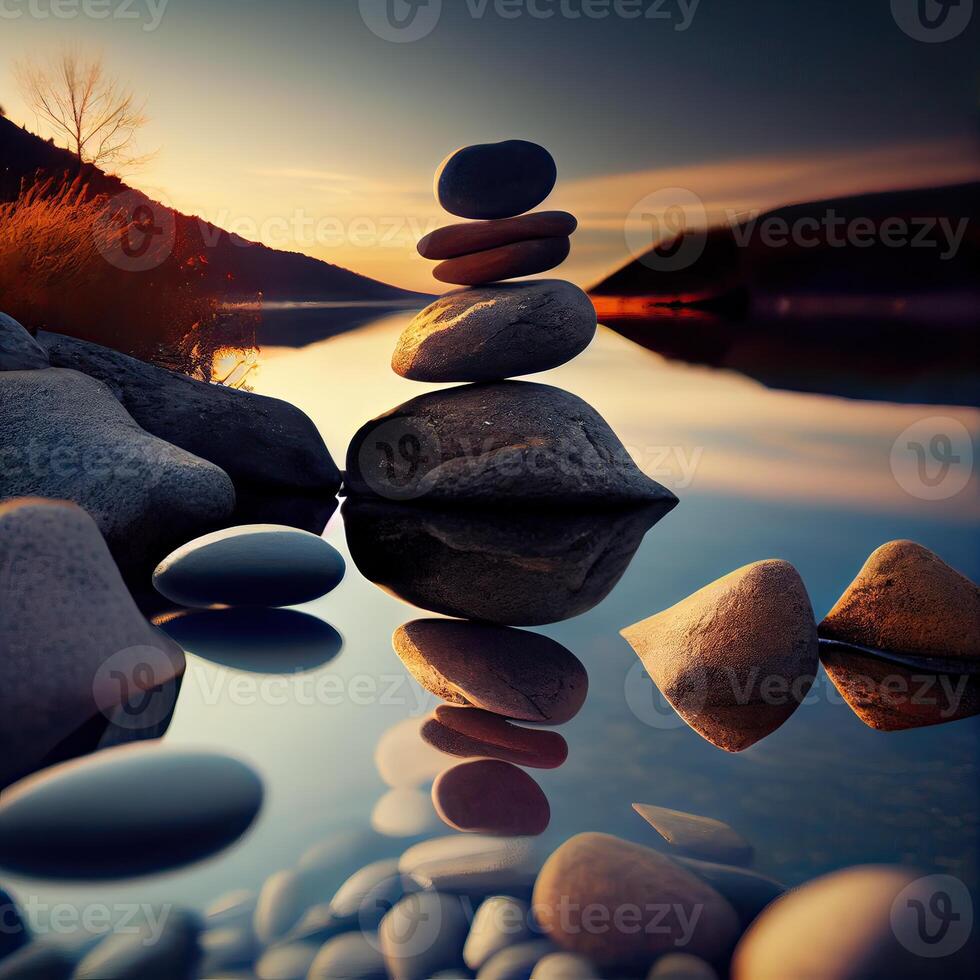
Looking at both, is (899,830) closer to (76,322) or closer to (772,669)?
(772,669)

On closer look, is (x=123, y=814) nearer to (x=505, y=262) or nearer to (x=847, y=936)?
(x=847, y=936)

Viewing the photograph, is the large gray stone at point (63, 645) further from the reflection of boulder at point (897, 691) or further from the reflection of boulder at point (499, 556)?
the reflection of boulder at point (897, 691)

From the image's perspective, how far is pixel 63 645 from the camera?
1960 mm

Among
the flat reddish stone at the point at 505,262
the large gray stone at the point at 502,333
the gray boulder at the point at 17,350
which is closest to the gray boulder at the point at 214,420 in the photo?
the gray boulder at the point at 17,350

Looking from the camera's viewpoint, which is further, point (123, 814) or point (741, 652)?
point (741, 652)

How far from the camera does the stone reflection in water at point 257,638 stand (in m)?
2.39

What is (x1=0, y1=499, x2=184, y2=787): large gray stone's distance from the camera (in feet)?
6.09

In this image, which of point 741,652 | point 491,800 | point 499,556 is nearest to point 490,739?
point 491,800

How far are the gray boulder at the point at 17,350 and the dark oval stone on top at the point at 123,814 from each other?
3.34 metres

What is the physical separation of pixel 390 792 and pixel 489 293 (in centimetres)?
331

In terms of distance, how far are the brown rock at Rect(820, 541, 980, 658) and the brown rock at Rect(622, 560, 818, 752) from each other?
252 millimetres

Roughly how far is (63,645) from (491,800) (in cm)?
112

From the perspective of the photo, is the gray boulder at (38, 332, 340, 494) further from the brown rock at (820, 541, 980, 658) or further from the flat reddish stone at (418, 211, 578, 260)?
the brown rock at (820, 541, 980, 658)

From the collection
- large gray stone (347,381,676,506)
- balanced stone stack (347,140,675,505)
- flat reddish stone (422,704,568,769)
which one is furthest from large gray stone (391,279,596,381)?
flat reddish stone (422,704,568,769)
